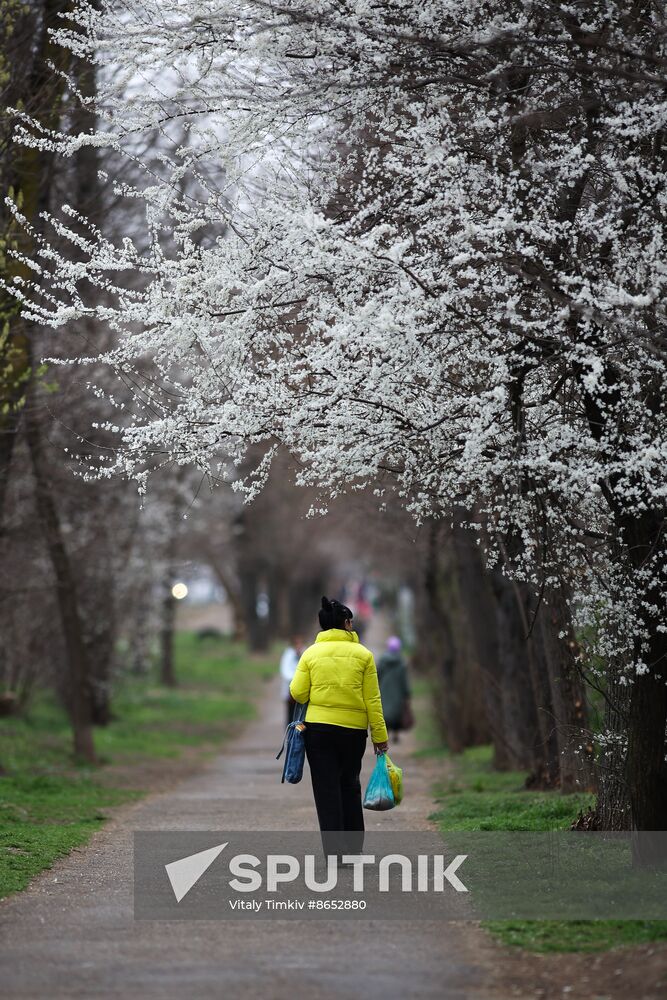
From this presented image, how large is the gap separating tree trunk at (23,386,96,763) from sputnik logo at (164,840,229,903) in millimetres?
8102

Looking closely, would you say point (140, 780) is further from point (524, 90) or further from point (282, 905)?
point (524, 90)

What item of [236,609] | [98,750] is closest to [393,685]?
[98,750]

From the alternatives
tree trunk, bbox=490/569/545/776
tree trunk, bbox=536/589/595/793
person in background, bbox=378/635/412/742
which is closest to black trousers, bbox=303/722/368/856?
tree trunk, bbox=536/589/595/793

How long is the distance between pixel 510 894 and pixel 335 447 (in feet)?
9.89

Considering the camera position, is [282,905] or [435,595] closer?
[282,905]

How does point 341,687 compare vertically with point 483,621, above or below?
below

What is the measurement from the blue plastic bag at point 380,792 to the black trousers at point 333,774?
12cm

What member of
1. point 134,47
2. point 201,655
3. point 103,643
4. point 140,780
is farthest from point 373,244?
point 201,655

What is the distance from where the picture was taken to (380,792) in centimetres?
948

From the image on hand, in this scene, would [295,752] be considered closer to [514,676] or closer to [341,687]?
[341,687]

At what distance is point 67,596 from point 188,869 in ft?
34.3

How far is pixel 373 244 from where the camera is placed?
8.16 meters

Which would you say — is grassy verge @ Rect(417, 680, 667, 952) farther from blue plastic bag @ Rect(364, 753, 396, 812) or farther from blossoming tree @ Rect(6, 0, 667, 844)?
blue plastic bag @ Rect(364, 753, 396, 812)

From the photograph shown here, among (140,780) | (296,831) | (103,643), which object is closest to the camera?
(296,831)
